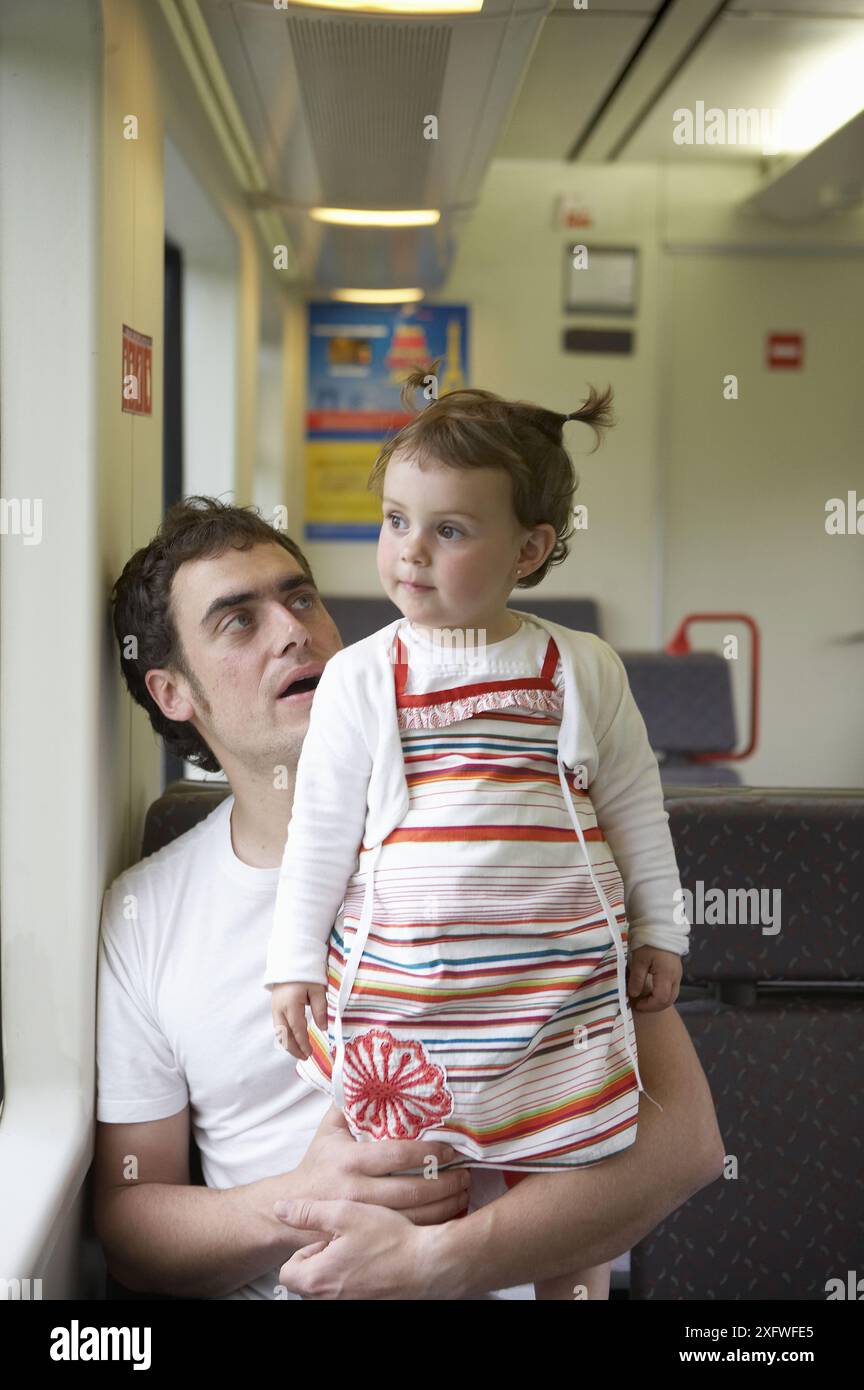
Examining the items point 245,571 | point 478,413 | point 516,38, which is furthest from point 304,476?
point 478,413

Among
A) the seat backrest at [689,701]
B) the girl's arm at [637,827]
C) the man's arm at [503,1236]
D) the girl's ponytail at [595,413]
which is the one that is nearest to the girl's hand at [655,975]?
the girl's arm at [637,827]

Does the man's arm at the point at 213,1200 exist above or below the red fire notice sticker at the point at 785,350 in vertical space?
below

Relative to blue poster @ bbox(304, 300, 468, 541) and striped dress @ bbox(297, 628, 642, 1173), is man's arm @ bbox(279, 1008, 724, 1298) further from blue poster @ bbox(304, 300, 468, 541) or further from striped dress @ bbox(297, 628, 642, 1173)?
blue poster @ bbox(304, 300, 468, 541)

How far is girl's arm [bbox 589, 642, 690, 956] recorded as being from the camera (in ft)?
4.49

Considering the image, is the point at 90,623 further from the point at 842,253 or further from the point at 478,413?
the point at 842,253

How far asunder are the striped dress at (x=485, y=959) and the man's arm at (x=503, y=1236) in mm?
44

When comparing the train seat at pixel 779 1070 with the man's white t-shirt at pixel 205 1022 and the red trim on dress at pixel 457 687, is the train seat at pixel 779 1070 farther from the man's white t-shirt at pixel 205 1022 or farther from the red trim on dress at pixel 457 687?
the red trim on dress at pixel 457 687

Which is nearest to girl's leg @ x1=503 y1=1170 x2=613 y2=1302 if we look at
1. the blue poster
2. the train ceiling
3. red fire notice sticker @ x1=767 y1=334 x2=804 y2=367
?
the train ceiling

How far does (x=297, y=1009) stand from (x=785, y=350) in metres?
5.21

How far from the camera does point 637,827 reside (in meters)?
1.39

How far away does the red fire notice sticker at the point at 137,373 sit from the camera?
1.73 metres

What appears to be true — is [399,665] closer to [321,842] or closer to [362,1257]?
[321,842]

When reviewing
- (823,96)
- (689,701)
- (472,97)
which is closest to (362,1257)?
(472,97)
